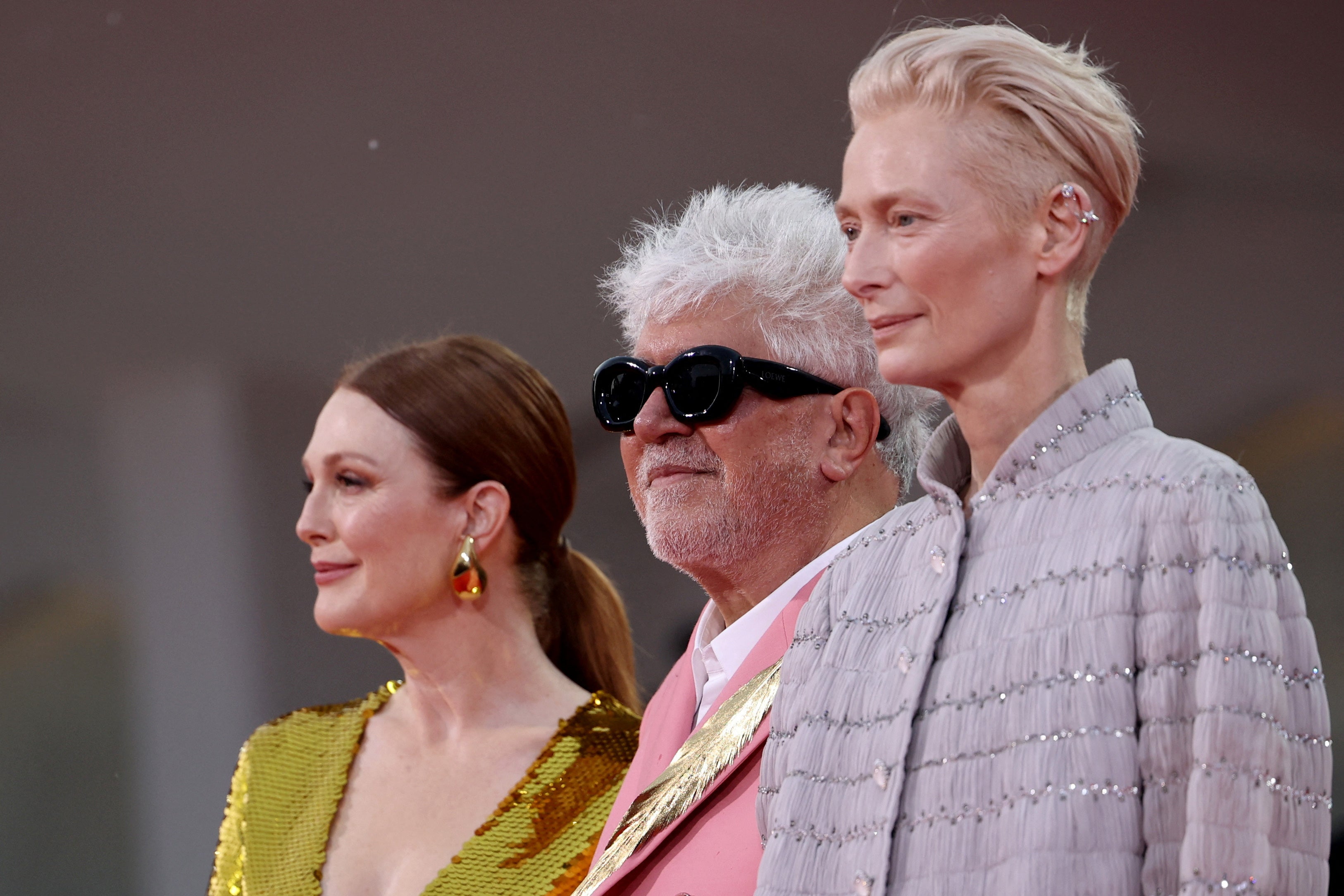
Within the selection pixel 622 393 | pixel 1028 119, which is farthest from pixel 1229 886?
pixel 622 393

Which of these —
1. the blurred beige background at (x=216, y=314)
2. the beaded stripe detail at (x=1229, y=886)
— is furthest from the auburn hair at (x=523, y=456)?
the beaded stripe detail at (x=1229, y=886)

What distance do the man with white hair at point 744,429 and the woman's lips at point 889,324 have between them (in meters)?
0.67

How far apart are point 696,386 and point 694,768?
0.52m

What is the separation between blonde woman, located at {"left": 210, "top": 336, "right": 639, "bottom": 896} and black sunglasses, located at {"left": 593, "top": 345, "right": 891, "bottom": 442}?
776mm

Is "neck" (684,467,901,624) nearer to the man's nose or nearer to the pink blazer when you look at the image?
the pink blazer

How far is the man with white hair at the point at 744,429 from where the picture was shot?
200cm

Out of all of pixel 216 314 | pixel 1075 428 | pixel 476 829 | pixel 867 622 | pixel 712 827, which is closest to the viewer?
pixel 1075 428

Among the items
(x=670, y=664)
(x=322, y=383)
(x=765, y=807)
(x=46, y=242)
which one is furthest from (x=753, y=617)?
(x=46, y=242)

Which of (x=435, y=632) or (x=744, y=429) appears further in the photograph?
(x=435, y=632)

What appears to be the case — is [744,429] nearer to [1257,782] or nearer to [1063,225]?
[1063,225]

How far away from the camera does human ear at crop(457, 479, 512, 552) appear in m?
Result: 2.75

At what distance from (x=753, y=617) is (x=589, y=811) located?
718 millimetres

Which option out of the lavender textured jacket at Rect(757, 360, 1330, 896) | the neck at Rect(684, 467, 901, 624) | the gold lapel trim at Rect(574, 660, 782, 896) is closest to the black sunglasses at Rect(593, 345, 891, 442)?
the neck at Rect(684, 467, 901, 624)

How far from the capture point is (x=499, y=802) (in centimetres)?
258
